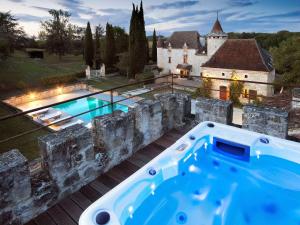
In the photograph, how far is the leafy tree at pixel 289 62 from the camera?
17.2 metres

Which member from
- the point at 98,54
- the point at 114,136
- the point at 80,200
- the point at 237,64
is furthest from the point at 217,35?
the point at 80,200

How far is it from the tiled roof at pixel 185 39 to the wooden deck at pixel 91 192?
26.4 metres

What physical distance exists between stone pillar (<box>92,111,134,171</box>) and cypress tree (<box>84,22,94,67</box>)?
2761cm

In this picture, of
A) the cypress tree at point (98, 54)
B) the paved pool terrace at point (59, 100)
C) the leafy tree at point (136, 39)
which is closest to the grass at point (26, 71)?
the cypress tree at point (98, 54)

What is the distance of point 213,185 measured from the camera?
3.25m

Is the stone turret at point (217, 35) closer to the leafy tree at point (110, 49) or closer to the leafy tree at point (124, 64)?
the leafy tree at point (124, 64)

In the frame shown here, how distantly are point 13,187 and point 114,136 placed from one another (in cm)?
142

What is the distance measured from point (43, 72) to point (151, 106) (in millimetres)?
24450

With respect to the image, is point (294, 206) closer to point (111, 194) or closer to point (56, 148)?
point (111, 194)

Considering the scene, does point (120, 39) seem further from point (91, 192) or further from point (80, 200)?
point (80, 200)

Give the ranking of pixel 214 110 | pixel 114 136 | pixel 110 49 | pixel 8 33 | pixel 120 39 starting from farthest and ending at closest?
pixel 120 39 < pixel 110 49 < pixel 8 33 < pixel 214 110 < pixel 114 136

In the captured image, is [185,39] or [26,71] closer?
[26,71]

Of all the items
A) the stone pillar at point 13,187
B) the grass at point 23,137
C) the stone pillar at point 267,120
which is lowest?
the grass at point 23,137

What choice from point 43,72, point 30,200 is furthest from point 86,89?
point 30,200
